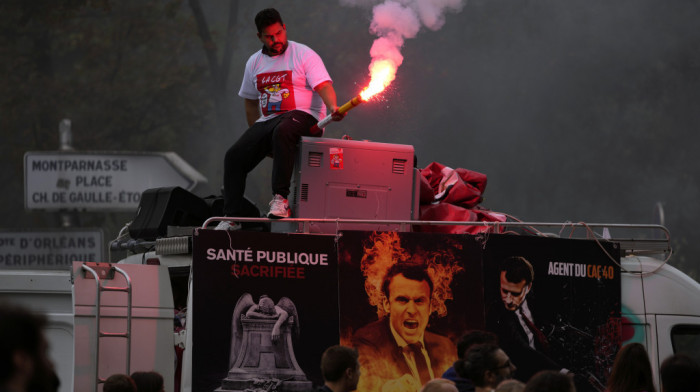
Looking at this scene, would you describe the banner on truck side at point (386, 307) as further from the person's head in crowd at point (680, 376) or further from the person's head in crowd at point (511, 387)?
the person's head in crowd at point (680, 376)

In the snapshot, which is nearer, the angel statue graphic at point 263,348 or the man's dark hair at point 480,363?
the man's dark hair at point 480,363

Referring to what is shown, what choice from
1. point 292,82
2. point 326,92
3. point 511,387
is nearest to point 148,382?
point 511,387

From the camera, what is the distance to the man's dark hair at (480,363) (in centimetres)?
646

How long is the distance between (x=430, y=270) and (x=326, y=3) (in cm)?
2126

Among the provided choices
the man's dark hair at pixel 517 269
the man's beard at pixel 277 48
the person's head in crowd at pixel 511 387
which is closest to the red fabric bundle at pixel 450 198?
the man's dark hair at pixel 517 269

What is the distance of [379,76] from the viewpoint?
970 cm

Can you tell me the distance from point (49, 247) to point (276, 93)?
24.2 ft

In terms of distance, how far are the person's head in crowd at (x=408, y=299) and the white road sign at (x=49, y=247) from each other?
797 centimetres

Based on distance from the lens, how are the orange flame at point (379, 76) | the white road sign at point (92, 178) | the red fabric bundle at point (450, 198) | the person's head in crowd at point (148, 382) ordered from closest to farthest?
the person's head in crowd at point (148, 382) < the orange flame at point (379, 76) < the red fabric bundle at point (450, 198) < the white road sign at point (92, 178)

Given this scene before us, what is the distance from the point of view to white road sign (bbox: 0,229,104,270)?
15.7 metres

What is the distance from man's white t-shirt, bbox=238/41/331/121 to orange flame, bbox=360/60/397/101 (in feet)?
Result: 1.21

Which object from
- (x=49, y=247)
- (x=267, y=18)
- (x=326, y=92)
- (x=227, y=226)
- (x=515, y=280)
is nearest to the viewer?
(x=515, y=280)

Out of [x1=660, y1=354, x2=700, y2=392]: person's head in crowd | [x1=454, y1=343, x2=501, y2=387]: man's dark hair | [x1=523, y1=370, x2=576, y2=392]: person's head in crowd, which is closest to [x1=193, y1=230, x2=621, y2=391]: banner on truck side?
[x1=454, y1=343, x2=501, y2=387]: man's dark hair

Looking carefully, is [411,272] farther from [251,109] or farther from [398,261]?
[251,109]
